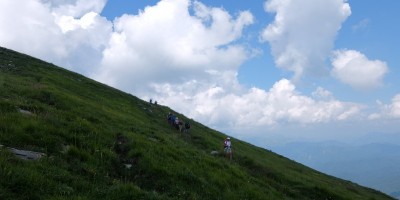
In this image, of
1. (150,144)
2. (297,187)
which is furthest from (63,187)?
(297,187)

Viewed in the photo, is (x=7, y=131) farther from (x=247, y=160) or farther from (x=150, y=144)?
(x=247, y=160)

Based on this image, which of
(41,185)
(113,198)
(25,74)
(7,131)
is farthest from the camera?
(25,74)

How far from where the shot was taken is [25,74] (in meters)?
41.1

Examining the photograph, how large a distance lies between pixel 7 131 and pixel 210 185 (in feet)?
29.4

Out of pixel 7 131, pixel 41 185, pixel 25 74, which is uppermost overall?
pixel 25 74

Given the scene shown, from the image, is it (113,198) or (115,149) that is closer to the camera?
(113,198)

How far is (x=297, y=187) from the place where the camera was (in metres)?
29.0

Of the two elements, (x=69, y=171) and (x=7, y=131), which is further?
(x=7, y=131)

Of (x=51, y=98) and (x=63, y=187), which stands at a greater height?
(x=51, y=98)

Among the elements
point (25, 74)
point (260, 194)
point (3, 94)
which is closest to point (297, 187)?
point (260, 194)

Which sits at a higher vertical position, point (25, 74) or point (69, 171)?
point (25, 74)

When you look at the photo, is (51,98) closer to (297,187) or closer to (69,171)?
(69,171)

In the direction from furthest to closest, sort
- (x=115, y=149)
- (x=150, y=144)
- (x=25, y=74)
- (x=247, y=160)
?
1. (x=25, y=74)
2. (x=247, y=160)
3. (x=150, y=144)
4. (x=115, y=149)

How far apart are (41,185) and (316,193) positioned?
867 inches
